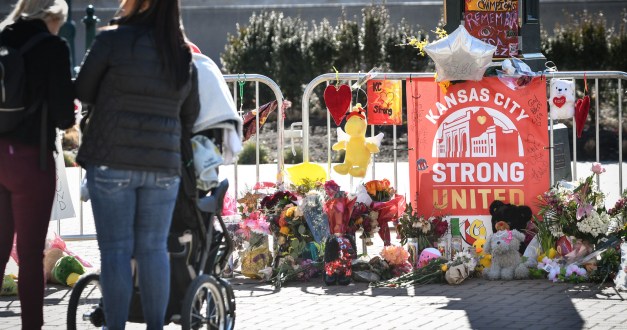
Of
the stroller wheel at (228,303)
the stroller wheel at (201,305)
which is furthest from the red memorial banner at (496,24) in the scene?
the stroller wheel at (201,305)

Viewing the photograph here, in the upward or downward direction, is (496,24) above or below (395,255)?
above

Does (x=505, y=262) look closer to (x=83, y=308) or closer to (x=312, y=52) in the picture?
(x=83, y=308)

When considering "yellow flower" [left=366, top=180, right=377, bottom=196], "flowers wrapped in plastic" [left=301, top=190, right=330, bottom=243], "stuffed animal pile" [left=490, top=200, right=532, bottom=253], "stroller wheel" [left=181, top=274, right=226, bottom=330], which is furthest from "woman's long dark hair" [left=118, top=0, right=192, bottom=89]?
"stuffed animal pile" [left=490, top=200, right=532, bottom=253]

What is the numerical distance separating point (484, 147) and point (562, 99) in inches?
27.2

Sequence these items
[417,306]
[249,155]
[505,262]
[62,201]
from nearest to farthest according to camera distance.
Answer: [417,306] → [505,262] → [62,201] → [249,155]

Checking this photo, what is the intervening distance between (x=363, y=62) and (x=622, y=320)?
669 inches

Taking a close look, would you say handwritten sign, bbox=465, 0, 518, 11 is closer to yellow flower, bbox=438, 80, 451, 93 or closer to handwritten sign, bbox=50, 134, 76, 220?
yellow flower, bbox=438, 80, 451, 93

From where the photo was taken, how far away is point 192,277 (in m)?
5.55

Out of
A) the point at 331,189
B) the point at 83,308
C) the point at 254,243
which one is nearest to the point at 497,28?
the point at 331,189

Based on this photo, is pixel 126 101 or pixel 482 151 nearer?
pixel 126 101

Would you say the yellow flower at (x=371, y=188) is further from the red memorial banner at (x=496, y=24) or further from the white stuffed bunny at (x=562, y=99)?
the red memorial banner at (x=496, y=24)

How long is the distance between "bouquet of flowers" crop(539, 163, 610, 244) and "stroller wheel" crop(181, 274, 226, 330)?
319 centimetres

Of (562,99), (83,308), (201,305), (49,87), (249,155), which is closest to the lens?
(49,87)

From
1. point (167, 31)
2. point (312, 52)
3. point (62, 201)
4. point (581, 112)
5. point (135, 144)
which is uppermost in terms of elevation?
point (312, 52)
